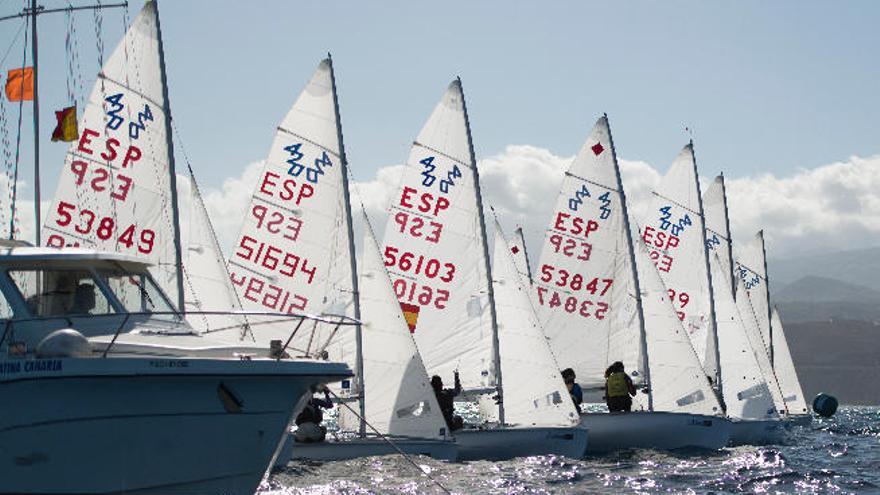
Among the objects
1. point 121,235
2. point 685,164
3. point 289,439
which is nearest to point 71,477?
point 289,439

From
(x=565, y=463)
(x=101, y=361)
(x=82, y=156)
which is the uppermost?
(x=82, y=156)

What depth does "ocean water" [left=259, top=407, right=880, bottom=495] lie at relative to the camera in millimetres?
25516

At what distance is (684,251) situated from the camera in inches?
2003

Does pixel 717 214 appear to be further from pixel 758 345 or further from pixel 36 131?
pixel 36 131

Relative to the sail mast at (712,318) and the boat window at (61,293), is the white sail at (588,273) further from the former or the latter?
the boat window at (61,293)

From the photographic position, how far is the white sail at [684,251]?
50094 millimetres

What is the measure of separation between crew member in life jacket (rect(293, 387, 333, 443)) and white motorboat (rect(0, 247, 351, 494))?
32.6 ft

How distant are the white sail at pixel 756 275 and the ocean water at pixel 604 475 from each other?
29.0 meters

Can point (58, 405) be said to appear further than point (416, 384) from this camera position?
No

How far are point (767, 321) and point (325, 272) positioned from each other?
37.2 metres

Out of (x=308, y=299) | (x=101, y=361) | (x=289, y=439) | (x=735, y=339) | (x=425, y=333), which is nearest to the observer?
(x=101, y=361)

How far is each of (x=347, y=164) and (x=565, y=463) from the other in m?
10.2

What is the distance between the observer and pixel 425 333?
37438 mm

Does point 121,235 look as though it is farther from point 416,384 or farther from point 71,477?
point 71,477
